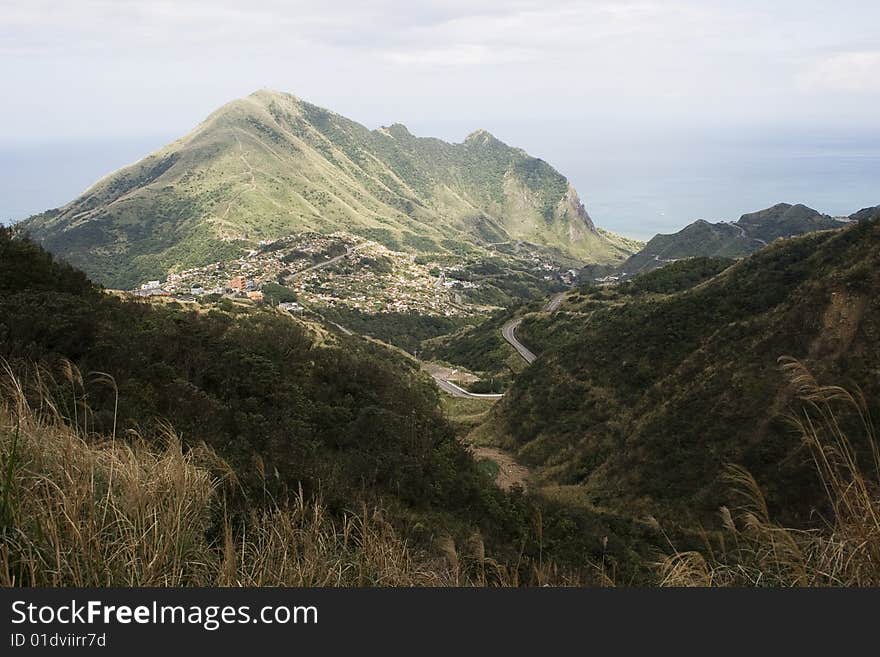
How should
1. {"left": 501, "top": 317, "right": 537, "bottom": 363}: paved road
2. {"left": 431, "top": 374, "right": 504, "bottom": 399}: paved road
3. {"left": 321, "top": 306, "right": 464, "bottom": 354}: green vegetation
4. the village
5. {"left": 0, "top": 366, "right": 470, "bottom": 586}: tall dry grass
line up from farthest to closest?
the village, {"left": 321, "top": 306, "right": 464, "bottom": 354}: green vegetation, {"left": 501, "top": 317, "right": 537, "bottom": 363}: paved road, {"left": 431, "top": 374, "right": 504, "bottom": 399}: paved road, {"left": 0, "top": 366, "right": 470, "bottom": 586}: tall dry grass

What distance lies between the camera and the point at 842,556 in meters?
2.72

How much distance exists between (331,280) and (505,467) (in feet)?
321

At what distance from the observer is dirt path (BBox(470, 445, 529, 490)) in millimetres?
21944

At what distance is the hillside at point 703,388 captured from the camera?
1717cm

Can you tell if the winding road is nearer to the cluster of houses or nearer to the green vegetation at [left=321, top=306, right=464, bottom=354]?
the green vegetation at [left=321, top=306, right=464, bottom=354]

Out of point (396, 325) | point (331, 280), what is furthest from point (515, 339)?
point (331, 280)

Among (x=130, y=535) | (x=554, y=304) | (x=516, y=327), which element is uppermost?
(x=130, y=535)

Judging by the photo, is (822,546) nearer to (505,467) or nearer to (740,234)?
(505,467)

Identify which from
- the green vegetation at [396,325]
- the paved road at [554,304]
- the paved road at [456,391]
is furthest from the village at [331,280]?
the paved road at [456,391]

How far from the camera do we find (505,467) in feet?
80.7

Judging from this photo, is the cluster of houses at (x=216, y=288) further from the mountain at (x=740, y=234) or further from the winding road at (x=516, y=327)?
the mountain at (x=740, y=234)

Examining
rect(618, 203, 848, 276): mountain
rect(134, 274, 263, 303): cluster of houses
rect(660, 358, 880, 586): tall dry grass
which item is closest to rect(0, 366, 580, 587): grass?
rect(660, 358, 880, 586): tall dry grass

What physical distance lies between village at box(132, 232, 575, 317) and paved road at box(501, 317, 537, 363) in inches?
1343

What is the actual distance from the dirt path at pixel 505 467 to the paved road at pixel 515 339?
2775cm
